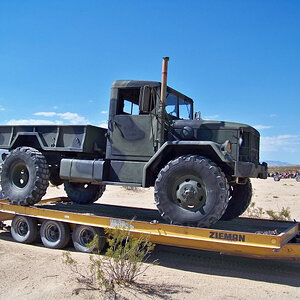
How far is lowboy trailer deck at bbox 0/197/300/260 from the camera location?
5.01m

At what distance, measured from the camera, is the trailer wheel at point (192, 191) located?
5.55 metres

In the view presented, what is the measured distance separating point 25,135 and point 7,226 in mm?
2327

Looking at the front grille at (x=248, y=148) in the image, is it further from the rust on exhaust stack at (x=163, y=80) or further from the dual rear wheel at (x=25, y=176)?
the dual rear wheel at (x=25, y=176)

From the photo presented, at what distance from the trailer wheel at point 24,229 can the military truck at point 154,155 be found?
0.39 meters

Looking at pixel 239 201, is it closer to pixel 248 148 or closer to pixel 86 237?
pixel 248 148

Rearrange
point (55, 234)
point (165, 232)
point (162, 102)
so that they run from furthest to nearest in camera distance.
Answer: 1. point (55, 234)
2. point (162, 102)
3. point (165, 232)

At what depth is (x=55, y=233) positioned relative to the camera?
7.04m

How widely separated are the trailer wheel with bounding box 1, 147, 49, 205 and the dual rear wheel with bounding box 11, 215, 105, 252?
46 cm

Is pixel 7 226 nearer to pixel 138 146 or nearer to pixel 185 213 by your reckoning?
pixel 138 146

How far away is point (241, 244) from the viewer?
197 inches

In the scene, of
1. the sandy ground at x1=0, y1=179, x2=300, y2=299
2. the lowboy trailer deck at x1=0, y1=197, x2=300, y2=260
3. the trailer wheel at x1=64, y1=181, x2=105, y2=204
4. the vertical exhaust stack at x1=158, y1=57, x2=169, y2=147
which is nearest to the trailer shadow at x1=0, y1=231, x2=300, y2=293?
the sandy ground at x1=0, y1=179, x2=300, y2=299

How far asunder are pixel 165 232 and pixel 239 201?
276 cm

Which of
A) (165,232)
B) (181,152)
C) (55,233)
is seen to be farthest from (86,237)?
(181,152)

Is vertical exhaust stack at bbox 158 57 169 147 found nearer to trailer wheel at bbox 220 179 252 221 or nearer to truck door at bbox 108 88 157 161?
truck door at bbox 108 88 157 161
